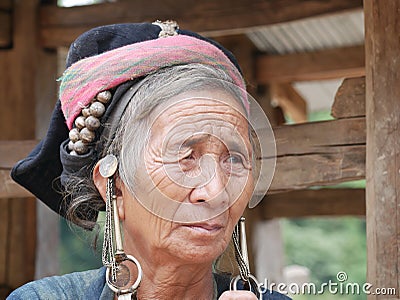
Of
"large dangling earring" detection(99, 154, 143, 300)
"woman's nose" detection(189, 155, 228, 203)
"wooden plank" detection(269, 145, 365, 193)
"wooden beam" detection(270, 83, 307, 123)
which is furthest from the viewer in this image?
"wooden beam" detection(270, 83, 307, 123)

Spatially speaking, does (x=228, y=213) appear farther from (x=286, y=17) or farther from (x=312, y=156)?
(x=286, y=17)

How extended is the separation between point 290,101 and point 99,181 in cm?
422

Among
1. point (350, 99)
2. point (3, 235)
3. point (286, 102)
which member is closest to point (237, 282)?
point (350, 99)

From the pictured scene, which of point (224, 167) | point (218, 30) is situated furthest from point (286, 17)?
point (224, 167)

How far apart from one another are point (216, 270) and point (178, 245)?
1.26ft

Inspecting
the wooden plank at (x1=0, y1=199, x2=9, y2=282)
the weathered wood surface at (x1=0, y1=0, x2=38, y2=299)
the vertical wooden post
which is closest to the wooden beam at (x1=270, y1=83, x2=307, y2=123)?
the weathered wood surface at (x1=0, y1=0, x2=38, y2=299)

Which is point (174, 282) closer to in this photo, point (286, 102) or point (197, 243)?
point (197, 243)

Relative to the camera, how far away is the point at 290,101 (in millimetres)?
6176

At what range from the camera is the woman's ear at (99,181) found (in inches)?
81.7

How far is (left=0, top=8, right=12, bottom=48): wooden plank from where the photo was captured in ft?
12.8

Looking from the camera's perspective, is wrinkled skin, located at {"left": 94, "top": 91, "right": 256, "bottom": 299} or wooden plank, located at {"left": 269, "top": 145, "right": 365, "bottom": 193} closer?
wrinkled skin, located at {"left": 94, "top": 91, "right": 256, "bottom": 299}

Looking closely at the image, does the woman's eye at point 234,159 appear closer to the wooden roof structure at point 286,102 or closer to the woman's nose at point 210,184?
the woman's nose at point 210,184

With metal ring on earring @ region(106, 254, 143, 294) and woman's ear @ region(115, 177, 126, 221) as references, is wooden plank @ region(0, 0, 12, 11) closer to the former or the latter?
woman's ear @ region(115, 177, 126, 221)

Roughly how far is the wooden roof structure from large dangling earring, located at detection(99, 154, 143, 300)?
0.81 meters
